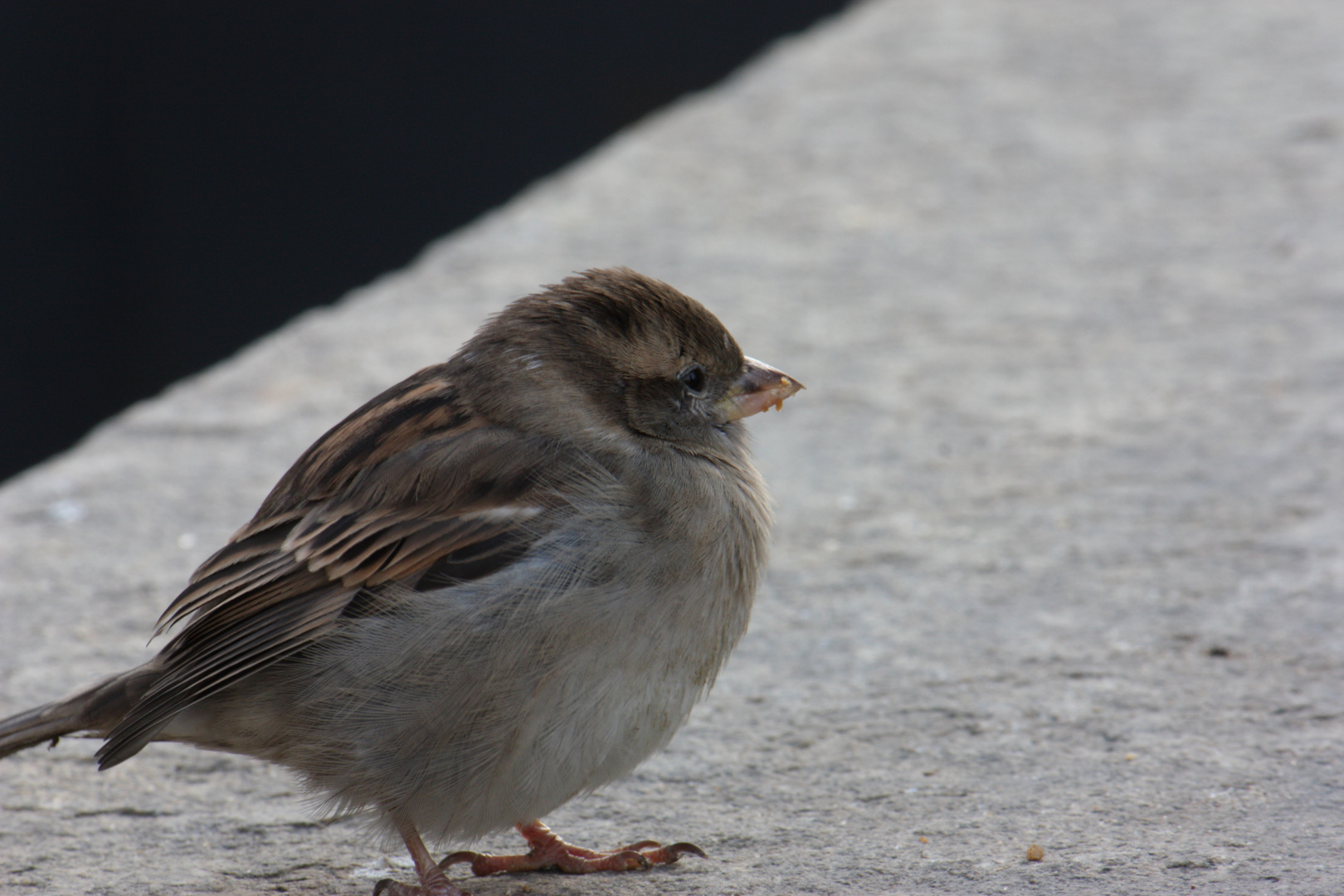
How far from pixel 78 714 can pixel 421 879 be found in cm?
81

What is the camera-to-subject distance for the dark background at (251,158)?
31.7ft

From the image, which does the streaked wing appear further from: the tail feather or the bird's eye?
the bird's eye

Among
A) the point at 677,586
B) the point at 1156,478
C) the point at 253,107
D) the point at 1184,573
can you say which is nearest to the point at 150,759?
the point at 677,586

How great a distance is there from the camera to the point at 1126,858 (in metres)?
2.80

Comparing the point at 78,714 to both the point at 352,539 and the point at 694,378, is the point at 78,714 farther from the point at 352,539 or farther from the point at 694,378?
the point at 694,378

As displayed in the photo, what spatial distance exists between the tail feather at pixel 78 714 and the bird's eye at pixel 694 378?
4.20 ft

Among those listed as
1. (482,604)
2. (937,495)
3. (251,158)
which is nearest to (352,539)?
(482,604)

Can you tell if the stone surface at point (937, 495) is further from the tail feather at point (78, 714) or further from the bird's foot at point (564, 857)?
the tail feather at point (78, 714)

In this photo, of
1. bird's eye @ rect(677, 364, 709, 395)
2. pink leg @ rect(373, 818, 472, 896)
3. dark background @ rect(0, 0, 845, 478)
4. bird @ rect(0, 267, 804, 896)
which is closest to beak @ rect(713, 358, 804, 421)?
bird's eye @ rect(677, 364, 709, 395)

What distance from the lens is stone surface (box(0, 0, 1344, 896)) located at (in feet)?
9.90

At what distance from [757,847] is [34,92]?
806 cm

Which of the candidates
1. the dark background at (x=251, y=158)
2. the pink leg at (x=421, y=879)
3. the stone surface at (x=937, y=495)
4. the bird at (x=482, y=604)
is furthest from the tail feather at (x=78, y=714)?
the dark background at (x=251, y=158)

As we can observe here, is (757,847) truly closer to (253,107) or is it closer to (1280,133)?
(1280,133)

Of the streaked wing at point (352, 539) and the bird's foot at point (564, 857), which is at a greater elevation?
the streaked wing at point (352, 539)
